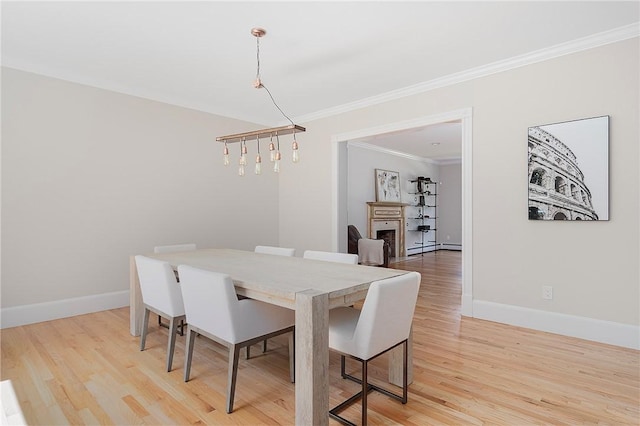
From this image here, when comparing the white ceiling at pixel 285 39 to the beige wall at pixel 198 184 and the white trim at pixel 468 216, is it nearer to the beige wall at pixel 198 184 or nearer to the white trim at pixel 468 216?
the beige wall at pixel 198 184

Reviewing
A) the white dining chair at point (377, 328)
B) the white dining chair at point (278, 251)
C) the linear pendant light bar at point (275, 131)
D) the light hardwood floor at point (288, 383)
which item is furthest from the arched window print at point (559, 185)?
the white dining chair at point (278, 251)

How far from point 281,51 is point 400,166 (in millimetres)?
5895

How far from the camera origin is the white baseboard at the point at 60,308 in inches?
130

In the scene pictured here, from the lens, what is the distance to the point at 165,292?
2.42 m

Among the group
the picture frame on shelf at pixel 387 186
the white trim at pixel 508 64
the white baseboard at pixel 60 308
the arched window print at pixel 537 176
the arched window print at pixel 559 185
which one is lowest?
the white baseboard at pixel 60 308

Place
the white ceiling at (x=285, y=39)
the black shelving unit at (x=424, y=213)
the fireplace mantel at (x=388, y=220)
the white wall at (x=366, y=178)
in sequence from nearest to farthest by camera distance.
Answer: the white ceiling at (x=285, y=39), the white wall at (x=366, y=178), the fireplace mantel at (x=388, y=220), the black shelving unit at (x=424, y=213)

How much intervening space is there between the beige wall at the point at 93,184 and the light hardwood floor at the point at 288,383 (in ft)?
2.27

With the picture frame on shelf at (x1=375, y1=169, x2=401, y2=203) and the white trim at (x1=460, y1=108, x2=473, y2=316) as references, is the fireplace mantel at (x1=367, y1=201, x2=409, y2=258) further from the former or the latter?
the white trim at (x1=460, y1=108, x2=473, y2=316)

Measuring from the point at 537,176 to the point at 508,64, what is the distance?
1.10 meters

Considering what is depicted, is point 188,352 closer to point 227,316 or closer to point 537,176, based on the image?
point 227,316

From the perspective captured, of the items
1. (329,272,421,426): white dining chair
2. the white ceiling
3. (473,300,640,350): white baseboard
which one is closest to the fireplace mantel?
the white ceiling

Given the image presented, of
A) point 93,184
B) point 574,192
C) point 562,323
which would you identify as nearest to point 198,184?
point 93,184

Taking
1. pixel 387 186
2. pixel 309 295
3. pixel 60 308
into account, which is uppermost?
pixel 387 186

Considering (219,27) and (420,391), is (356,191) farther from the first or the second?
(420,391)
